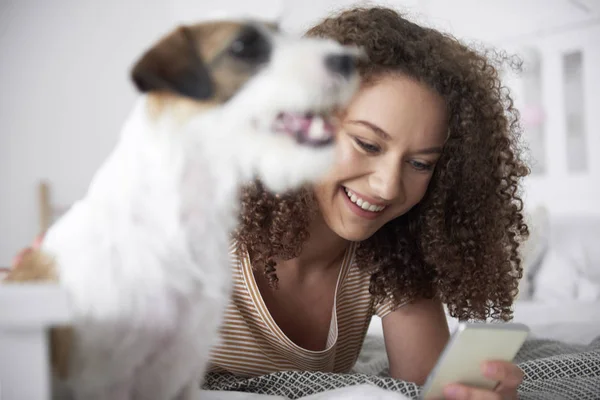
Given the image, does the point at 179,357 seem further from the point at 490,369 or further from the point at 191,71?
the point at 490,369

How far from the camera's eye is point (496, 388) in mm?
785

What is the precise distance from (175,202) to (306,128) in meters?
0.15

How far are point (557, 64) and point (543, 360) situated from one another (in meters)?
2.19

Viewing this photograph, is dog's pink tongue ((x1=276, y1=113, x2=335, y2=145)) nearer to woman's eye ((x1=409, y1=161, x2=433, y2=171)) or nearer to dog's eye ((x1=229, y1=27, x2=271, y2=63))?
dog's eye ((x1=229, y1=27, x2=271, y2=63))

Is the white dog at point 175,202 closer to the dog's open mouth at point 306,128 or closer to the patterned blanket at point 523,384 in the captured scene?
the dog's open mouth at point 306,128

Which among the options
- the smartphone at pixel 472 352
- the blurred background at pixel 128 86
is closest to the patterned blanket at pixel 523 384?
the smartphone at pixel 472 352

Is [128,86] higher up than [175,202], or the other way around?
[128,86]

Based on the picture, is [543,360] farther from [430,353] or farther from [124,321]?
[124,321]

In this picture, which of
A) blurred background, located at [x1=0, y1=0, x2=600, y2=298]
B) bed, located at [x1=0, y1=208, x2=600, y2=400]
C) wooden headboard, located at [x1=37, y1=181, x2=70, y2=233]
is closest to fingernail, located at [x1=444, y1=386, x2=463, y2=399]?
bed, located at [x1=0, y1=208, x2=600, y2=400]

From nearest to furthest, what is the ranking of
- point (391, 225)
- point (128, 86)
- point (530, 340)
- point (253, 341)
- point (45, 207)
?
1. point (253, 341)
2. point (391, 225)
3. point (530, 340)
4. point (45, 207)
5. point (128, 86)

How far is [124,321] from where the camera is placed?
0.48 metres

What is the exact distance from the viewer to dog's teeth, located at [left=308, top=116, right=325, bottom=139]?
1.90ft

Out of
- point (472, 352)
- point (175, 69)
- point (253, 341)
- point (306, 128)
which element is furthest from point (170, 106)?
point (253, 341)

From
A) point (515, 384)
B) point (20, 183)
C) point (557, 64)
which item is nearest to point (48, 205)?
point (20, 183)
